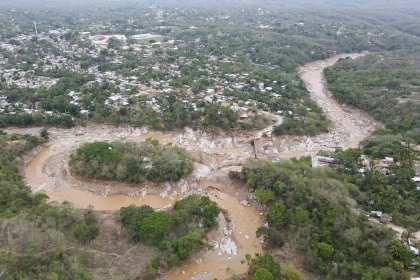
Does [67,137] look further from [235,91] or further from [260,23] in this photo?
[260,23]

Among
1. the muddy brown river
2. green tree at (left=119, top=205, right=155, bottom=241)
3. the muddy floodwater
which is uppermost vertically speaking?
green tree at (left=119, top=205, right=155, bottom=241)

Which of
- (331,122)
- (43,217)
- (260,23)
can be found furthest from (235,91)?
(260,23)

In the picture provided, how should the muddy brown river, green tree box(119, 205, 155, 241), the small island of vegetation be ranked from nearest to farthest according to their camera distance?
the muddy brown river < green tree box(119, 205, 155, 241) < the small island of vegetation

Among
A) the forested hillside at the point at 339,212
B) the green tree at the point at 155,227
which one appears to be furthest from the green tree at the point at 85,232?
the forested hillside at the point at 339,212

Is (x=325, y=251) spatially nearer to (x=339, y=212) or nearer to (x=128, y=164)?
(x=339, y=212)

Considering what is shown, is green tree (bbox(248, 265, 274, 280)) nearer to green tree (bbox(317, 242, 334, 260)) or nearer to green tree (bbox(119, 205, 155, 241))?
green tree (bbox(317, 242, 334, 260))

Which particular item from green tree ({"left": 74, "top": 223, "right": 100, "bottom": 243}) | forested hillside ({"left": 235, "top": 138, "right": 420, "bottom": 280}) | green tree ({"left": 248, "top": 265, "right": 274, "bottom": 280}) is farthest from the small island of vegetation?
green tree ({"left": 248, "top": 265, "right": 274, "bottom": 280})
